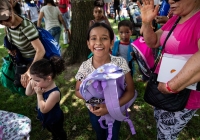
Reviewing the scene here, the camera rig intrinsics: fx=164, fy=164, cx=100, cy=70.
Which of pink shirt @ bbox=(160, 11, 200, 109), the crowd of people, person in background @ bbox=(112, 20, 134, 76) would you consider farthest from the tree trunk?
pink shirt @ bbox=(160, 11, 200, 109)

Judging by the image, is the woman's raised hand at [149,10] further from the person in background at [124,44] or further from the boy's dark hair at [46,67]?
the person in background at [124,44]

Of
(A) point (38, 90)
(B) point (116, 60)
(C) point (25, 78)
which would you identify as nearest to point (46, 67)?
(A) point (38, 90)

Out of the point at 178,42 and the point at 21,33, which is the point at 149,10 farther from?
the point at 21,33

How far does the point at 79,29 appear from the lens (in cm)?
393

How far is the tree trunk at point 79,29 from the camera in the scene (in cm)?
377

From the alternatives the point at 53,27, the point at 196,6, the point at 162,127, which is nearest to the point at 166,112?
the point at 162,127

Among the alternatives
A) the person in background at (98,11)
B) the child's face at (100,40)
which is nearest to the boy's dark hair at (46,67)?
the child's face at (100,40)

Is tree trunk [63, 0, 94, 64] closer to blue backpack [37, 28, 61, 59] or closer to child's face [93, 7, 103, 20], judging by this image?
child's face [93, 7, 103, 20]

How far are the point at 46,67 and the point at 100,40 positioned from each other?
0.69 metres

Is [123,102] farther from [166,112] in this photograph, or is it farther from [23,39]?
[23,39]

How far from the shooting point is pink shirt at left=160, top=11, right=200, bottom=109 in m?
1.20

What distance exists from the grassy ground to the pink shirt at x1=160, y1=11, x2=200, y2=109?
4.47 ft

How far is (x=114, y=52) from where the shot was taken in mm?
2809

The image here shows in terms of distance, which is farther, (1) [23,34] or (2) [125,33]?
(2) [125,33]
